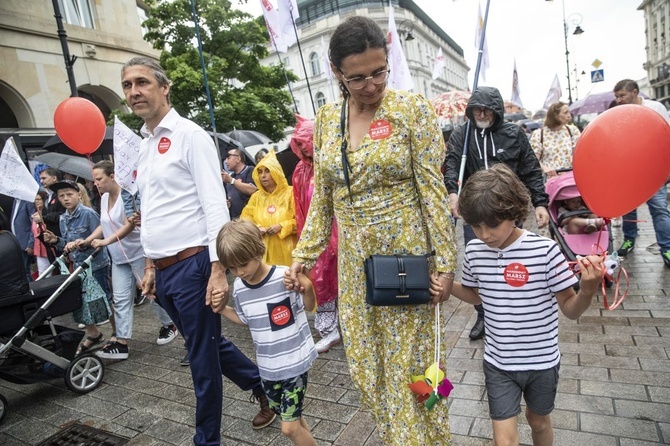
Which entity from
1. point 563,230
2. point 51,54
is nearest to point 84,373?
point 563,230

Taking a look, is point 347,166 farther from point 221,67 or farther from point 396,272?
point 221,67

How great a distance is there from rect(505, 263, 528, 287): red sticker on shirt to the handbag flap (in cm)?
37

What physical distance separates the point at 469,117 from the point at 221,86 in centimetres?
1691

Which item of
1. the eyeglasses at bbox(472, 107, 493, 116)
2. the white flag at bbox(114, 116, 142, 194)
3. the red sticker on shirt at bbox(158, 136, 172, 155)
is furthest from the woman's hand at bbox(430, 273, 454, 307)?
the white flag at bbox(114, 116, 142, 194)

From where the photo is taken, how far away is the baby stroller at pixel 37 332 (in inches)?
139

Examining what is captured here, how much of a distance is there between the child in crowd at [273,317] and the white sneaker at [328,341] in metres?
1.68

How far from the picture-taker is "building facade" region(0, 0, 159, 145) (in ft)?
46.4

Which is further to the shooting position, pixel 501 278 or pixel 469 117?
pixel 469 117

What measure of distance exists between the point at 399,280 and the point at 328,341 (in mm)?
2450

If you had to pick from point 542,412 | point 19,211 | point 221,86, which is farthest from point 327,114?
point 221,86

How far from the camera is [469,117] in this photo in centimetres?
363

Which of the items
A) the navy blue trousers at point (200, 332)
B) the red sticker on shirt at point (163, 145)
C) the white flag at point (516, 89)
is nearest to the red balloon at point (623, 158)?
the navy blue trousers at point (200, 332)

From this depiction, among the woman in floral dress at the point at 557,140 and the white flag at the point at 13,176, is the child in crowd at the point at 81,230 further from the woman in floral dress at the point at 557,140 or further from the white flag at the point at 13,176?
the woman in floral dress at the point at 557,140

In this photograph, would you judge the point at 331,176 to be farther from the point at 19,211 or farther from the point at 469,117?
the point at 19,211
